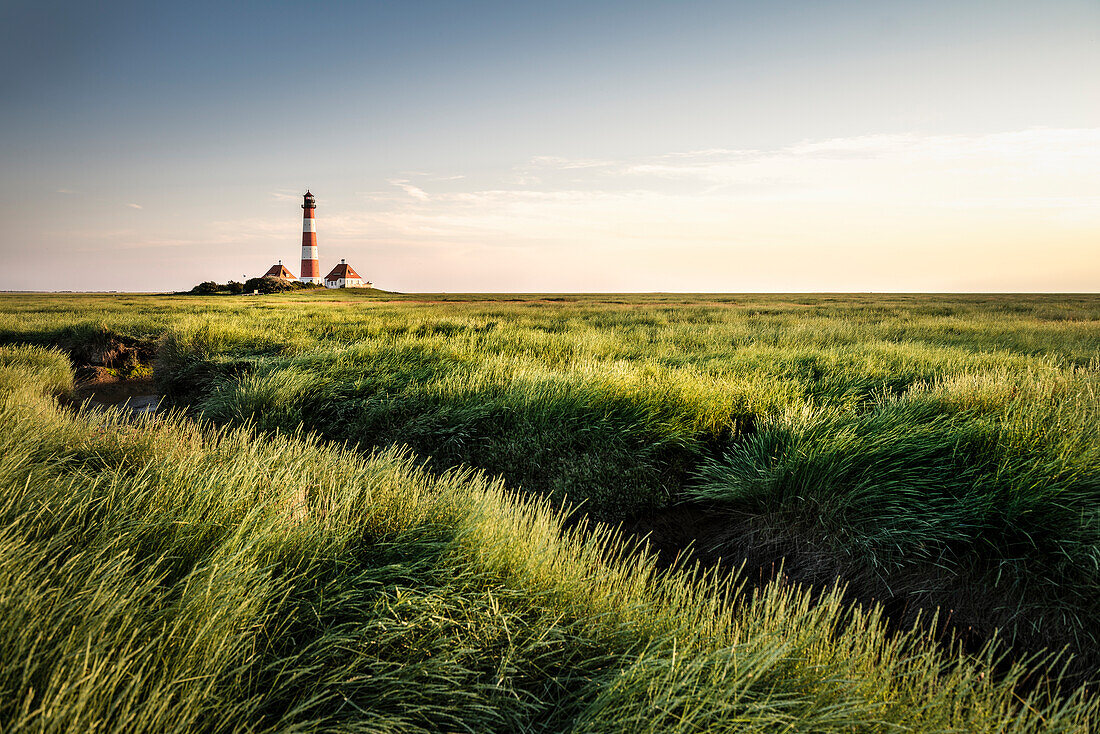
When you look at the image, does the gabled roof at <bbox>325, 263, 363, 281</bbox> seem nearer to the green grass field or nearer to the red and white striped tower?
the red and white striped tower

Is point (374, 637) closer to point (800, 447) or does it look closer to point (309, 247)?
point (800, 447)

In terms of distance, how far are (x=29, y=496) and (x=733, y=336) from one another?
35.3 ft

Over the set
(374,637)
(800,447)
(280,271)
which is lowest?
(374,637)

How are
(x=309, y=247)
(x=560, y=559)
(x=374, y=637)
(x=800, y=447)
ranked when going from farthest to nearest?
(x=309, y=247) → (x=800, y=447) → (x=560, y=559) → (x=374, y=637)

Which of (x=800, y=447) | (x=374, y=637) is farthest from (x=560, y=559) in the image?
(x=800, y=447)

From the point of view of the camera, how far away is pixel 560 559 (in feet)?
6.82

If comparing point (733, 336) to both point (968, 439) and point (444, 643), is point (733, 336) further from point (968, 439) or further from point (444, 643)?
point (444, 643)

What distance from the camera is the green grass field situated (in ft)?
4.58

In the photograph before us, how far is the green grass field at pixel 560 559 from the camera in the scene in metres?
1.40

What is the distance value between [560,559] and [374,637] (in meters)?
0.76

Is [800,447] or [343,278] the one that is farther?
[343,278]

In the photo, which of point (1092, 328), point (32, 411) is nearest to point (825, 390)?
point (32, 411)

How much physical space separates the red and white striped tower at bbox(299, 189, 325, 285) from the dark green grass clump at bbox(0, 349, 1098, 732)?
7485cm

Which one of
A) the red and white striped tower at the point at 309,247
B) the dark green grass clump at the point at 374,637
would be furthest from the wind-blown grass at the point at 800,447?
the red and white striped tower at the point at 309,247
